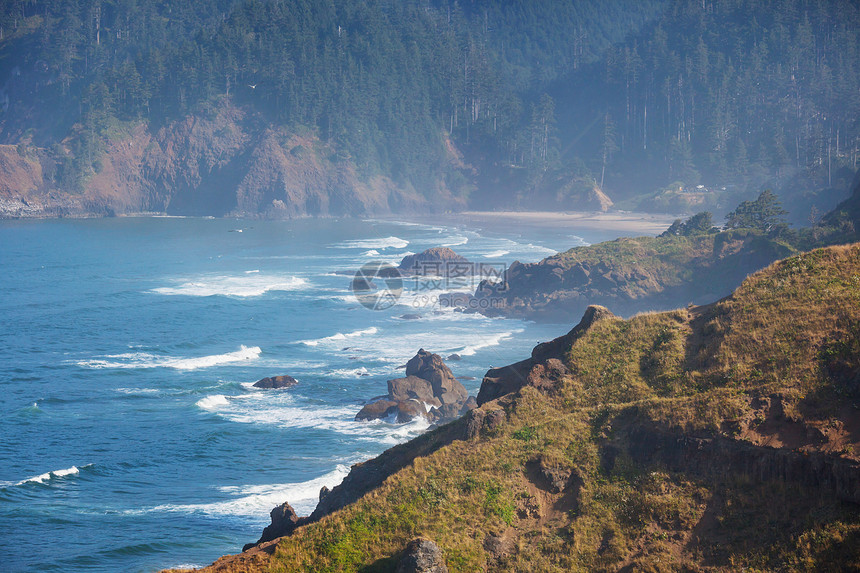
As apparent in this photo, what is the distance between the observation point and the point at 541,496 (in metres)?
16.6

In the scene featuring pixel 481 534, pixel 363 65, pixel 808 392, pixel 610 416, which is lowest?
pixel 481 534

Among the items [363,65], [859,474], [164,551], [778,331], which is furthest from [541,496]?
[363,65]

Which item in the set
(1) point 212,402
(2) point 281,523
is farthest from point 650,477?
(1) point 212,402

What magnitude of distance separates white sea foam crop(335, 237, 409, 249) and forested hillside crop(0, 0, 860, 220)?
41848mm

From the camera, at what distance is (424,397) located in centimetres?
3853

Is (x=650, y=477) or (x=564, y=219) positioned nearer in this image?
(x=650, y=477)

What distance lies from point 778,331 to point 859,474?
5445 millimetres

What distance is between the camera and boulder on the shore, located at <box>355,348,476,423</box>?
36812mm

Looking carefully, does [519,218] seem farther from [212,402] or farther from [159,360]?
[212,402]

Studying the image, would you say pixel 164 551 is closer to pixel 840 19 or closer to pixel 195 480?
pixel 195 480

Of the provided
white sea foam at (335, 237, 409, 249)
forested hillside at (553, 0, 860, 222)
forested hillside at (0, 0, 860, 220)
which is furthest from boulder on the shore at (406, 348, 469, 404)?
forested hillside at (0, 0, 860, 220)

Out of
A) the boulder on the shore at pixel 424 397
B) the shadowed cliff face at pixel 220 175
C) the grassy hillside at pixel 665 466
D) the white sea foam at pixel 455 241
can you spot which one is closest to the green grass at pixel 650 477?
the grassy hillside at pixel 665 466
